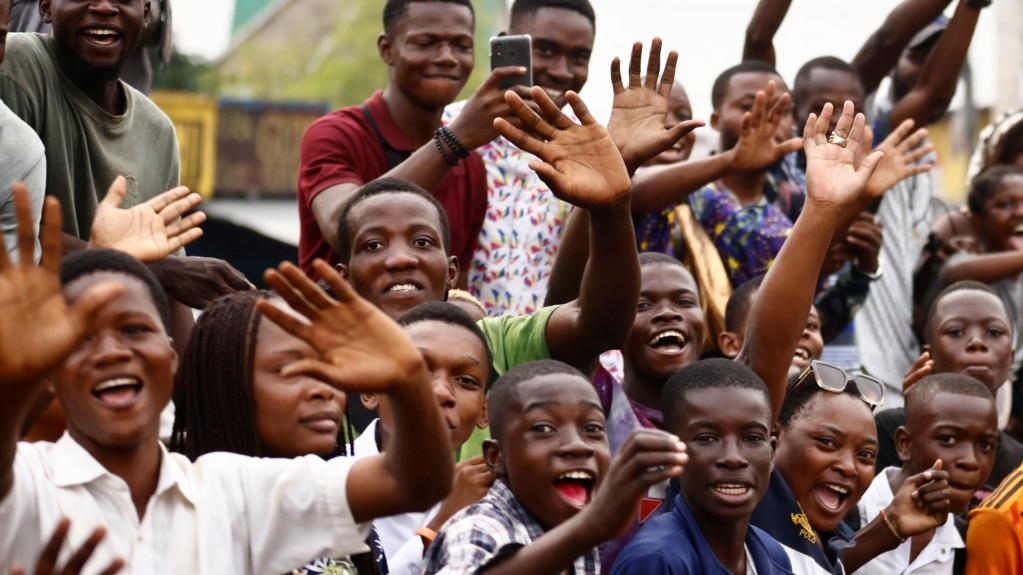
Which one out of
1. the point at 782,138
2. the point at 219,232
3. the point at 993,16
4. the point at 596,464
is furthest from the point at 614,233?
the point at 993,16

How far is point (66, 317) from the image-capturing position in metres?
2.87

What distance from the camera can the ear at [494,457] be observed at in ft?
13.7

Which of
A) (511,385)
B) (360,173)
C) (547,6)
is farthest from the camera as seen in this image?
(547,6)

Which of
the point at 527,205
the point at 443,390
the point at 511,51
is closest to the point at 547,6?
the point at 511,51

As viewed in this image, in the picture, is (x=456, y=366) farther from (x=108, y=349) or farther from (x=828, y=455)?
(x=108, y=349)

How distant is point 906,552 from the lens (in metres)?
5.36

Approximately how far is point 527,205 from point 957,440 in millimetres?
1777

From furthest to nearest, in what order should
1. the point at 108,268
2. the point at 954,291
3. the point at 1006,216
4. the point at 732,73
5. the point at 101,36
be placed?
1. the point at 1006,216
2. the point at 732,73
3. the point at 954,291
4. the point at 101,36
5. the point at 108,268

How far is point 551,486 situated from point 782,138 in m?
3.19

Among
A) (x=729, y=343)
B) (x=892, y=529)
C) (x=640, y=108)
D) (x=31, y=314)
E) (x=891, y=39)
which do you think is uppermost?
(x=891, y=39)

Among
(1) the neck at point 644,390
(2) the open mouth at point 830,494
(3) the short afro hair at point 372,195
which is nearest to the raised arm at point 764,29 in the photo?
(1) the neck at point 644,390

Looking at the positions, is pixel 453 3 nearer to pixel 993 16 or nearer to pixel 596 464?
pixel 596 464

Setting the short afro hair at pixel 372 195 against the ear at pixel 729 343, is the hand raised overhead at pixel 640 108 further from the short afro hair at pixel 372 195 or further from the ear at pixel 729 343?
the ear at pixel 729 343

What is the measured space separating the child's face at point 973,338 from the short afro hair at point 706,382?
2.28m
